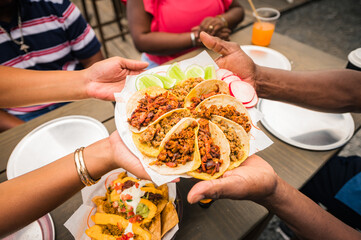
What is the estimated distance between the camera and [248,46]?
2979 mm

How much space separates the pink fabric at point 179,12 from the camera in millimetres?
2928

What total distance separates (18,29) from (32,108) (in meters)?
0.99

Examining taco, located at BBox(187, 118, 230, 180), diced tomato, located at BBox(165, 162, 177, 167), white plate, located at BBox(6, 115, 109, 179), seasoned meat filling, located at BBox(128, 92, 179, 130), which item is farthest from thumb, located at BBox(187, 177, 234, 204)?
white plate, located at BBox(6, 115, 109, 179)

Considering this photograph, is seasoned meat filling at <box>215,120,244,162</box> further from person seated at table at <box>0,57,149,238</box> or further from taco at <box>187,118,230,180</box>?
person seated at table at <box>0,57,149,238</box>

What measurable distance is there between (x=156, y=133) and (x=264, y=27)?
2465 mm

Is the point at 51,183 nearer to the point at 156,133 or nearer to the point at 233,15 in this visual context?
the point at 156,133

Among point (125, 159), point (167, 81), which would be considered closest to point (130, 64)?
point (167, 81)

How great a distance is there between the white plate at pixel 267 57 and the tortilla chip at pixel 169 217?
2.35 meters

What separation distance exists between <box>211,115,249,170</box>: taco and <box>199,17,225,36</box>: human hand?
1630 mm

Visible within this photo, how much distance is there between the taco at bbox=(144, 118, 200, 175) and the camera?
147 centimetres

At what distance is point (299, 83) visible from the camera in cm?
216

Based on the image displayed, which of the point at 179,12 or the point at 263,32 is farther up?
the point at 179,12

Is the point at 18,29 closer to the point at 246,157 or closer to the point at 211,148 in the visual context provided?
the point at 211,148

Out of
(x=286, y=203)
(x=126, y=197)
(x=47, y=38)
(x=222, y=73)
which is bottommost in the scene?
(x=286, y=203)
